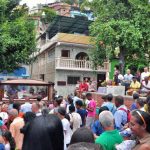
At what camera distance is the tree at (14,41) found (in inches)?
942

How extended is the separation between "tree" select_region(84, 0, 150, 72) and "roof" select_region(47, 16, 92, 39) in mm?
6785

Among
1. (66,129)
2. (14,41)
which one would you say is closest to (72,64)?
(14,41)

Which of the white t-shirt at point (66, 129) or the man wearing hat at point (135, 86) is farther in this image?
the man wearing hat at point (135, 86)

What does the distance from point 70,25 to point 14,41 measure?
52.1 feet

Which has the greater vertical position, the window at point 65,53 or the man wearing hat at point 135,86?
the window at point 65,53

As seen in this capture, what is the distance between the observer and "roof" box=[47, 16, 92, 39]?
1484 inches

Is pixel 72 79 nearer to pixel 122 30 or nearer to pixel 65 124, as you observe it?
pixel 122 30

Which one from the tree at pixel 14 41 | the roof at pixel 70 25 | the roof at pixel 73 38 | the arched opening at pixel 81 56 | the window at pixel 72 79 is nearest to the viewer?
the tree at pixel 14 41

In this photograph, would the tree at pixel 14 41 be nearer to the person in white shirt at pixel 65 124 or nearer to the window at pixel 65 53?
the window at pixel 65 53

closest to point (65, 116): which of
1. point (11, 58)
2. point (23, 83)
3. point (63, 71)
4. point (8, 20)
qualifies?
point (23, 83)

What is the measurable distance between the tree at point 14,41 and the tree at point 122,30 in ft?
17.8

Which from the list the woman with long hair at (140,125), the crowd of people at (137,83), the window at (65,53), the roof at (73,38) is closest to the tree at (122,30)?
the roof at (73,38)

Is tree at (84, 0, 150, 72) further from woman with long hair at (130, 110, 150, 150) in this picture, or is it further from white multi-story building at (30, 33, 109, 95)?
woman with long hair at (130, 110, 150, 150)

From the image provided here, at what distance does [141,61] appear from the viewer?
30.7m
